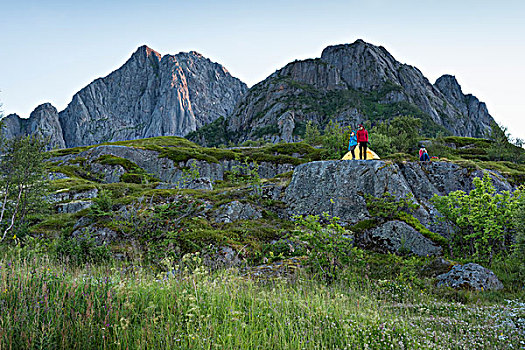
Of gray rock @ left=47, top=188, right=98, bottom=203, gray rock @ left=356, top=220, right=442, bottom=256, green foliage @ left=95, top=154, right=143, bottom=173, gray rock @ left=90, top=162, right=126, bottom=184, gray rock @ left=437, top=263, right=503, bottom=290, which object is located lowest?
gray rock @ left=437, top=263, right=503, bottom=290

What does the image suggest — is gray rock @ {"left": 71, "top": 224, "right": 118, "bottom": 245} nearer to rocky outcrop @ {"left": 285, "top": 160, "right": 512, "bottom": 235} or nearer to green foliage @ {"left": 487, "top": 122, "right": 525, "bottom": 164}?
rocky outcrop @ {"left": 285, "top": 160, "right": 512, "bottom": 235}

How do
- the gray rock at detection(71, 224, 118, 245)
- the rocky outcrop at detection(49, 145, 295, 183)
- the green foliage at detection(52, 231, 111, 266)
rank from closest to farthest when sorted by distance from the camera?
the green foliage at detection(52, 231, 111, 266)
the gray rock at detection(71, 224, 118, 245)
the rocky outcrop at detection(49, 145, 295, 183)

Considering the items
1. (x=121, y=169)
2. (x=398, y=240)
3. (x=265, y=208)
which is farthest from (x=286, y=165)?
(x=398, y=240)

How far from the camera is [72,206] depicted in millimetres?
22875

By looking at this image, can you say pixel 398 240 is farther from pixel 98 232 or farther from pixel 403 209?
pixel 98 232

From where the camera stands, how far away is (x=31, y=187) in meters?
15.8

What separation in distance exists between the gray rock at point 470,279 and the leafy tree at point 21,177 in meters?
20.2

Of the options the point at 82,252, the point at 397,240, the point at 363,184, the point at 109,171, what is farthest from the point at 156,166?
the point at 397,240

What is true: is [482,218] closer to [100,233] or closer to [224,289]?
[224,289]

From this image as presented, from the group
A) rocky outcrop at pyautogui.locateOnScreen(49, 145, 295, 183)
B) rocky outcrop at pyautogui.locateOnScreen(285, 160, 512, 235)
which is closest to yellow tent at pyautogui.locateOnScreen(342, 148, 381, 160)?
rocky outcrop at pyautogui.locateOnScreen(285, 160, 512, 235)

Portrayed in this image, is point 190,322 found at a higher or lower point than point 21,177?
lower

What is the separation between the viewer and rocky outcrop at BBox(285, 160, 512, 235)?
16.9 m

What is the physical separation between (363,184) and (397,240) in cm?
453

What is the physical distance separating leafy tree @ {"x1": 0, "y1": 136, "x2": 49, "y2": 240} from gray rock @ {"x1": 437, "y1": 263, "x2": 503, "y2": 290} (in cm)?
2021
